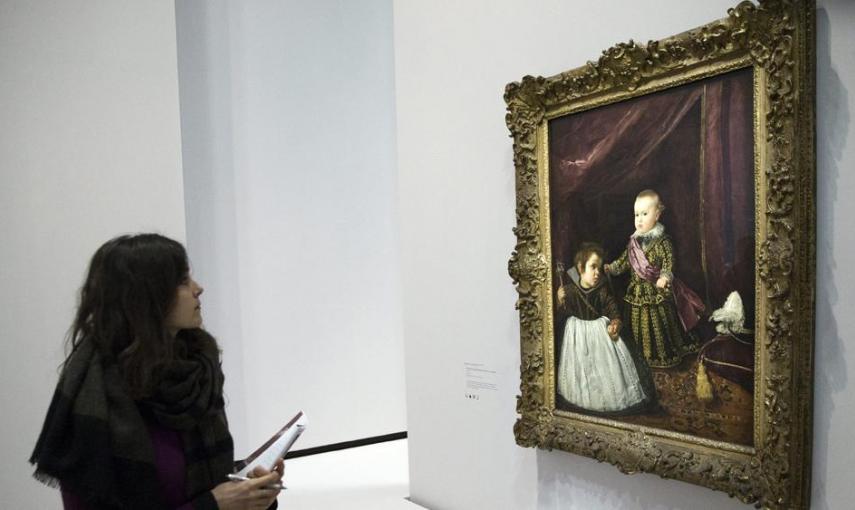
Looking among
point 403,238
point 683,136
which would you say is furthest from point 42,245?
point 683,136

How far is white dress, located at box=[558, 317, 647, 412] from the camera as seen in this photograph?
11.0 ft

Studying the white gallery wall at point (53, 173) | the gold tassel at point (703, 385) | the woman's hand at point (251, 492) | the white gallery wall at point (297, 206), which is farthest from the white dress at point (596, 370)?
the white gallery wall at point (297, 206)

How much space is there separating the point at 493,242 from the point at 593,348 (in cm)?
103

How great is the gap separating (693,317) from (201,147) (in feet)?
17.6

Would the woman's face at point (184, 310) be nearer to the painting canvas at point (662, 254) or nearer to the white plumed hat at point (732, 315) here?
the painting canvas at point (662, 254)

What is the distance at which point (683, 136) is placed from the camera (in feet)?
10.1

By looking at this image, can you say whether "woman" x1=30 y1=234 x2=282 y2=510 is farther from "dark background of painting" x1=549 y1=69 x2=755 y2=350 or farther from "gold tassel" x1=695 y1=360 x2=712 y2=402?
"dark background of painting" x1=549 y1=69 x2=755 y2=350

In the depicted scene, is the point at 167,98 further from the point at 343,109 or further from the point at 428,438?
the point at 428,438

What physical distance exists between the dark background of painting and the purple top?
6.60ft

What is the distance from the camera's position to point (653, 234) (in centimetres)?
321

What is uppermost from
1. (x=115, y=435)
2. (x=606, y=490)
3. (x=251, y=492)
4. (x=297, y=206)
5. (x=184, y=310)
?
(x=297, y=206)

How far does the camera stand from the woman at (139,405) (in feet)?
7.59

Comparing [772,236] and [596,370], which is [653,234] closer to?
[772,236]

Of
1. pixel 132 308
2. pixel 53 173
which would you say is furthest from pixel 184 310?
pixel 53 173
